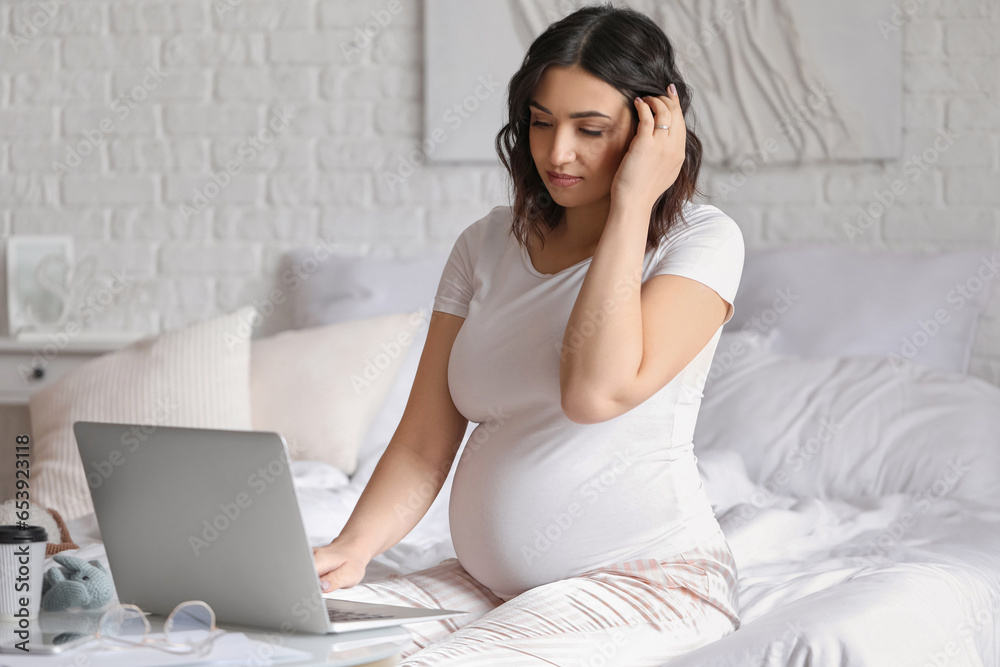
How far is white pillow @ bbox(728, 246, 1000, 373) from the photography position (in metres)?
2.26

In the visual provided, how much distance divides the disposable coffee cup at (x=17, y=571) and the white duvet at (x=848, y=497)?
1.90 ft

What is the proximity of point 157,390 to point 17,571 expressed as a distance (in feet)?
4.27

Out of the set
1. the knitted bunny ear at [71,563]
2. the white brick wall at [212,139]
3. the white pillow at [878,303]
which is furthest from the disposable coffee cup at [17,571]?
the white brick wall at [212,139]

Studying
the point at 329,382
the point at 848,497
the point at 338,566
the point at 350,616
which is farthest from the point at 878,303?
the point at 350,616

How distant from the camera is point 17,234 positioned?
3078 millimetres

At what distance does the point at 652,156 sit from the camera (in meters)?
1.19

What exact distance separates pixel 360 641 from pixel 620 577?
406mm

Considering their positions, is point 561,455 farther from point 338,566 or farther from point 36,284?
point 36,284

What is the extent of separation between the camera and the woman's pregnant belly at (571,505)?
1176 mm

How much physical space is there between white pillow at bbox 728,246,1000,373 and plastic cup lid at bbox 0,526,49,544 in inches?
69.4

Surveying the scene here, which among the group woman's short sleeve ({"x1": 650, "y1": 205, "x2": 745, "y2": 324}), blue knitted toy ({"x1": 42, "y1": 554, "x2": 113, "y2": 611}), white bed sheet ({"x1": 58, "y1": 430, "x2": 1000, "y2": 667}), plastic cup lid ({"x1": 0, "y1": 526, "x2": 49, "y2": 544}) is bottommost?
white bed sheet ({"x1": 58, "y1": 430, "x2": 1000, "y2": 667})

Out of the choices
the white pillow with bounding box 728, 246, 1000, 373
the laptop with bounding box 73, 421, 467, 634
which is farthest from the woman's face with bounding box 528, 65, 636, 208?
the white pillow with bounding box 728, 246, 1000, 373

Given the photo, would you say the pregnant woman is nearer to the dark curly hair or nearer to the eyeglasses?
the dark curly hair

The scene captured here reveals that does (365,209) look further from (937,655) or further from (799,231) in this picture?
(937,655)
